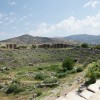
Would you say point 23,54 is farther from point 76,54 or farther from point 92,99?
point 92,99

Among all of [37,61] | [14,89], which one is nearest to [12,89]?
[14,89]

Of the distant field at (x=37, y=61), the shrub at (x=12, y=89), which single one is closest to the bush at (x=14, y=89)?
the shrub at (x=12, y=89)

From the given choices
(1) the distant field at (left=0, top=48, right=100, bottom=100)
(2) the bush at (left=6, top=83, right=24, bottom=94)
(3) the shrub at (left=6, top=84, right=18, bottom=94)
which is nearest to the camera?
(2) the bush at (left=6, top=83, right=24, bottom=94)

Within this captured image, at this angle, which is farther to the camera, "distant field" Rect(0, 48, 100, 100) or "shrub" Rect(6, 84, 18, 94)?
"distant field" Rect(0, 48, 100, 100)

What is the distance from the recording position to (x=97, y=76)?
23.6 meters

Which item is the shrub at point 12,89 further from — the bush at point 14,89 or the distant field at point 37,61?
the distant field at point 37,61

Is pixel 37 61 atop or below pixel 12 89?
below

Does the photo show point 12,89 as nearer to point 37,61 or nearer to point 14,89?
point 14,89

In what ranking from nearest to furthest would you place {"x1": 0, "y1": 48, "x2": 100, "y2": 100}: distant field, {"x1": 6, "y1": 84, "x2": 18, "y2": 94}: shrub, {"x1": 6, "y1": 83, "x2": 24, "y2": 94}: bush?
{"x1": 6, "y1": 83, "x2": 24, "y2": 94}: bush
{"x1": 6, "y1": 84, "x2": 18, "y2": 94}: shrub
{"x1": 0, "y1": 48, "x2": 100, "y2": 100}: distant field

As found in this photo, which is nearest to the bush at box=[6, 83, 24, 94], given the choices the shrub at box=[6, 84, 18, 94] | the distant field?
the shrub at box=[6, 84, 18, 94]

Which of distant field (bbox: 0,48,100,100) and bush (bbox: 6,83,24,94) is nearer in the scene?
bush (bbox: 6,83,24,94)

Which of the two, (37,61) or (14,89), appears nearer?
(14,89)

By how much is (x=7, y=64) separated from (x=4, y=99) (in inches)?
1272

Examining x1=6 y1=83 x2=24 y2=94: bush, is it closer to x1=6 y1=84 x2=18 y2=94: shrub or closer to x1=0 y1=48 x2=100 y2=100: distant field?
x1=6 y1=84 x2=18 y2=94: shrub
